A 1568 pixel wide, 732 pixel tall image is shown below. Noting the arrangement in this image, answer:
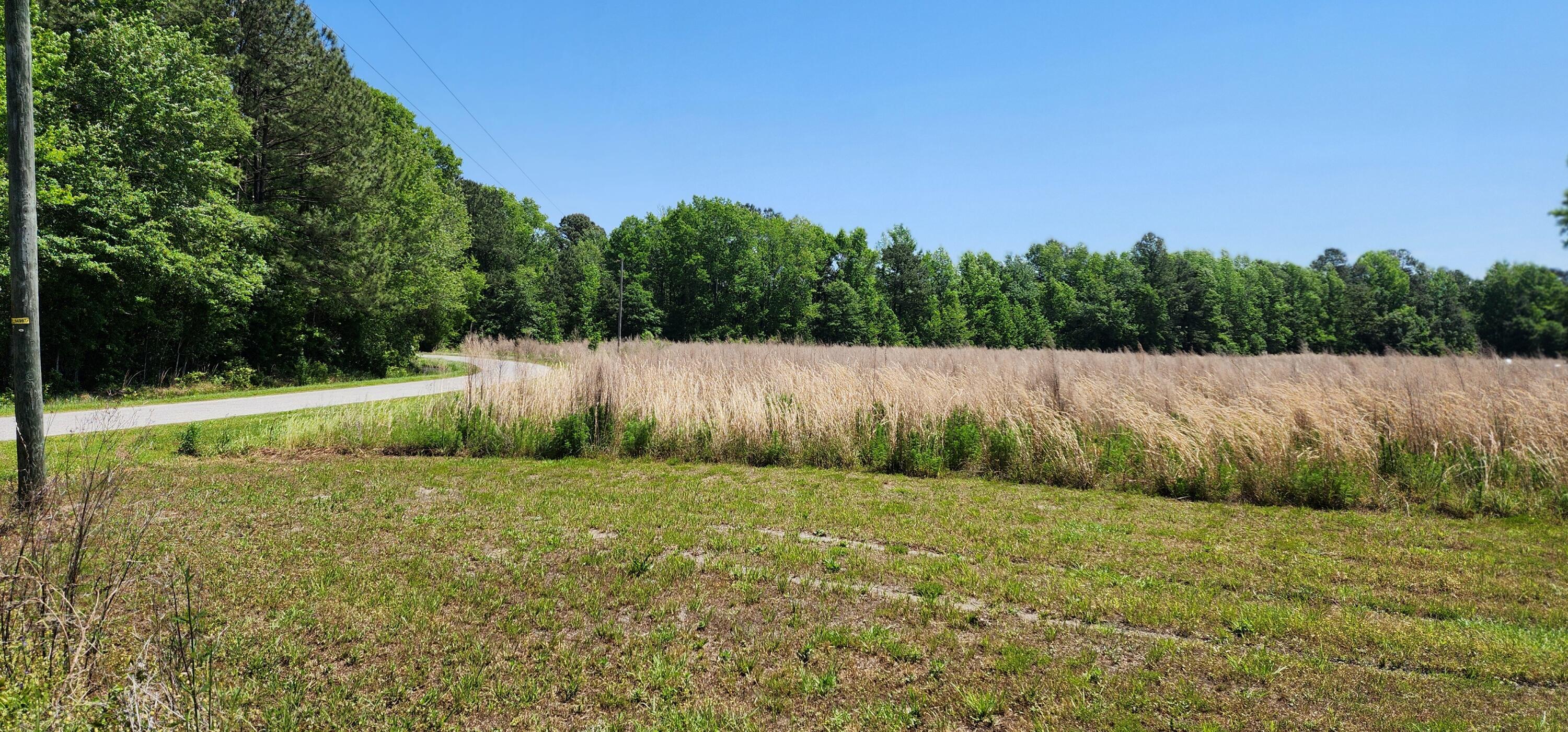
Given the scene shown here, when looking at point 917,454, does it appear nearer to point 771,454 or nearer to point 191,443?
point 771,454

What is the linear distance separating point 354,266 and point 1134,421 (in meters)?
26.3

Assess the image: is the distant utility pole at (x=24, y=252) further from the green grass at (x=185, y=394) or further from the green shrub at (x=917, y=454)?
the green shrub at (x=917, y=454)

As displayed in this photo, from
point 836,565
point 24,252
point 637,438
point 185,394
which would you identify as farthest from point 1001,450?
point 185,394

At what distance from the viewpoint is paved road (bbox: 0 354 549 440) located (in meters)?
10.4

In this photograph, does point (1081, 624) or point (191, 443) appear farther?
point (191, 443)

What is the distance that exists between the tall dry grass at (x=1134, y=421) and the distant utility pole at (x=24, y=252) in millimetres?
5311

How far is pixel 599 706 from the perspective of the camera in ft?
9.79

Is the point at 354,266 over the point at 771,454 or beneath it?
over

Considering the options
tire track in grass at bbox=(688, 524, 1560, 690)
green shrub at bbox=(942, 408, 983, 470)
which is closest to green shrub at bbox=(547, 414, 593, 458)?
tire track in grass at bbox=(688, 524, 1560, 690)

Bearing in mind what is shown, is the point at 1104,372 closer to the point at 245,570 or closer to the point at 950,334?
the point at 245,570

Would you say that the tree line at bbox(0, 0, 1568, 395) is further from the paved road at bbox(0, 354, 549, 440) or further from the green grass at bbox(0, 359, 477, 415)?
the paved road at bbox(0, 354, 549, 440)

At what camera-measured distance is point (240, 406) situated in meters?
14.8

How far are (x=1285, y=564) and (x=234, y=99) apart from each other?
2763cm

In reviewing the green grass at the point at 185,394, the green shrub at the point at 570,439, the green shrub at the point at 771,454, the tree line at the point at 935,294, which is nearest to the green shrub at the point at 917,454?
the green shrub at the point at 771,454
